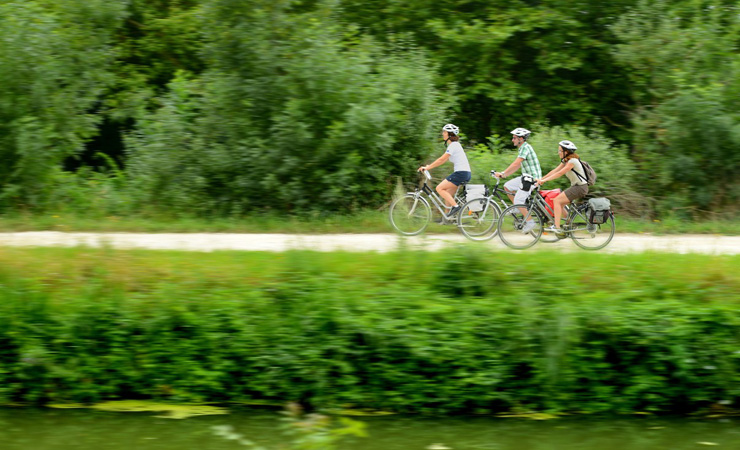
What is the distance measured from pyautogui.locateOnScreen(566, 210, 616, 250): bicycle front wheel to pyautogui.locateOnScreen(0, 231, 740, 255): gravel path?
0.14 meters

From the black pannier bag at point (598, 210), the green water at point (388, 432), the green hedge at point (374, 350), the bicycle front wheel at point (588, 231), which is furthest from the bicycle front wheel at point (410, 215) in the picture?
the green water at point (388, 432)

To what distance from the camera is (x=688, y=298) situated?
8.49 metres

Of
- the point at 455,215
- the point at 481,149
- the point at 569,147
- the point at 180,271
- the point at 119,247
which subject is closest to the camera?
the point at 180,271

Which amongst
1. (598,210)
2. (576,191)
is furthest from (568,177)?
(598,210)

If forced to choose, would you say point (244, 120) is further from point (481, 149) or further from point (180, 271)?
point (180, 271)

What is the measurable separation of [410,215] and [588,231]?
275cm

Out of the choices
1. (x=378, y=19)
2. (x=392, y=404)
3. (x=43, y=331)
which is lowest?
(x=392, y=404)

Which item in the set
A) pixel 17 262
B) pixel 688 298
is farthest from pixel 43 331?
pixel 688 298

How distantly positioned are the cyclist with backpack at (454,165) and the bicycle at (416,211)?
10 centimetres

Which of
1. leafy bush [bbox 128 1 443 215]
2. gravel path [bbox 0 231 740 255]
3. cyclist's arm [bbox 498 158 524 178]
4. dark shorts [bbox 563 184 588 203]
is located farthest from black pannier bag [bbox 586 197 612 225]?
leafy bush [bbox 128 1 443 215]

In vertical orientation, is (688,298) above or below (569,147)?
below

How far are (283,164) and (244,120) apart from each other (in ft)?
3.58

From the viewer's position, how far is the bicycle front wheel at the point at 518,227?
1182 centimetres

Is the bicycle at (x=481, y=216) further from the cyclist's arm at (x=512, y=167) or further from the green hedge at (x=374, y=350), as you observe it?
the green hedge at (x=374, y=350)
